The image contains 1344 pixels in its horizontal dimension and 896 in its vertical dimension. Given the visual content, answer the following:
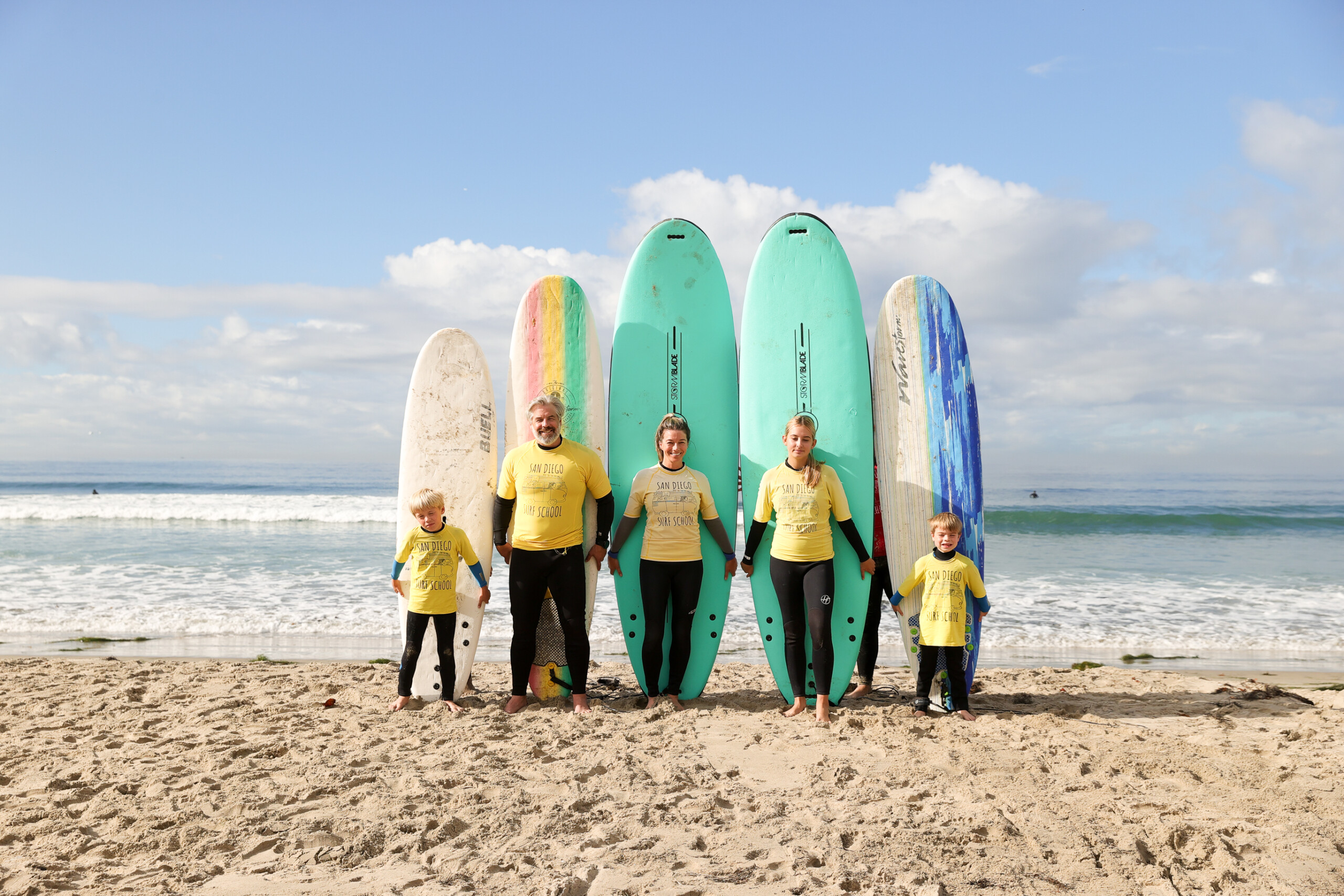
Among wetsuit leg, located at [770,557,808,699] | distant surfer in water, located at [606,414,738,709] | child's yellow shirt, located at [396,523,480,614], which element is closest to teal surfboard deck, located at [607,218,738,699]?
distant surfer in water, located at [606,414,738,709]

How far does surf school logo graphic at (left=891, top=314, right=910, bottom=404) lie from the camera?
4.07 m

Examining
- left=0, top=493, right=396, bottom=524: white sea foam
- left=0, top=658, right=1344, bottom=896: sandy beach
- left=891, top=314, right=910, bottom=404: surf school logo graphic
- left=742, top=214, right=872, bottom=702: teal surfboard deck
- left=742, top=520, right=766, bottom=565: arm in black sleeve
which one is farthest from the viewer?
left=0, top=493, right=396, bottom=524: white sea foam

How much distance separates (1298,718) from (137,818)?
467 centimetres

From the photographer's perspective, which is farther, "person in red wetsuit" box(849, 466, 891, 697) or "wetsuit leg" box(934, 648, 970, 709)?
"person in red wetsuit" box(849, 466, 891, 697)

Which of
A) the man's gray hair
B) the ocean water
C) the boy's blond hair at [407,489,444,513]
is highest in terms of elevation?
the man's gray hair

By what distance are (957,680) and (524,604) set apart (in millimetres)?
2018

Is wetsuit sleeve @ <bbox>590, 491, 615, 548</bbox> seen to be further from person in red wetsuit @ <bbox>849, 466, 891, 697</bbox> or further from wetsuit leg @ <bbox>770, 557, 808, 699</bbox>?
person in red wetsuit @ <bbox>849, 466, 891, 697</bbox>

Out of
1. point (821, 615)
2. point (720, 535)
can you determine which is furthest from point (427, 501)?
point (821, 615)

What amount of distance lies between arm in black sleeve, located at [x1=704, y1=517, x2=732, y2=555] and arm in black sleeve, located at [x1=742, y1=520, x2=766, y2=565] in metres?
0.09

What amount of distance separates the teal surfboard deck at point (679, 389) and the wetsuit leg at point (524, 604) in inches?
18.7

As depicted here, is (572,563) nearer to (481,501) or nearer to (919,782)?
(481,501)

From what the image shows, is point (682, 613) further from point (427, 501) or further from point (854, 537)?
point (427, 501)

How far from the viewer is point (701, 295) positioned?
169 inches

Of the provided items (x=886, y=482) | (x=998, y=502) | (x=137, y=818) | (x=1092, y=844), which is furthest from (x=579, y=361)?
(x=998, y=502)
